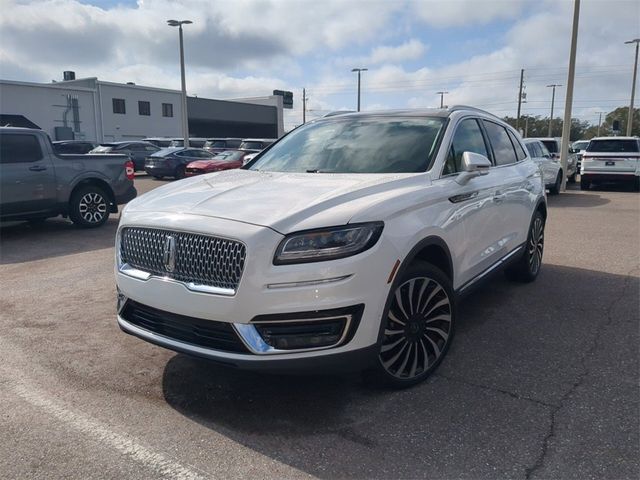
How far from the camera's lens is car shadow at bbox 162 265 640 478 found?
2723 millimetres

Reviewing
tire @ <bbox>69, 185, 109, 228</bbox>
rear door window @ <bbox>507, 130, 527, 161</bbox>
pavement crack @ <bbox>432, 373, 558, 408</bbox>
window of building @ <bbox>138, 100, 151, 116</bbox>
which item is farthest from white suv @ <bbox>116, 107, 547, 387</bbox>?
window of building @ <bbox>138, 100, 151, 116</bbox>

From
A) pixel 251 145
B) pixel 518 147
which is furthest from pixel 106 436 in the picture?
pixel 251 145

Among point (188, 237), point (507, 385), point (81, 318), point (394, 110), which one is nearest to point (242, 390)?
point (188, 237)

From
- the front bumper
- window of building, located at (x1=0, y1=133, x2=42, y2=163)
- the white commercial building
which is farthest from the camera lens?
the white commercial building

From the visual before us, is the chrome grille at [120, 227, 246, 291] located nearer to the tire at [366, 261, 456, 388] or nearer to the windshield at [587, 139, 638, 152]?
the tire at [366, 261, 456, 388]

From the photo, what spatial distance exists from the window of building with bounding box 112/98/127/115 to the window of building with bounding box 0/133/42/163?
42013 millimetres

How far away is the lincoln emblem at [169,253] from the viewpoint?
3.09m

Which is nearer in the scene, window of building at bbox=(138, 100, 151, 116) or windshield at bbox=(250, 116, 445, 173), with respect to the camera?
windshield at bbox=(250, 116, 445, 173)

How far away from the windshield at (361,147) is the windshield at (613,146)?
15527 millimetres

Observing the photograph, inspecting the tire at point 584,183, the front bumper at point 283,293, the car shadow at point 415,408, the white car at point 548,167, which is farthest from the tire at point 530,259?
the tire at point 584,183

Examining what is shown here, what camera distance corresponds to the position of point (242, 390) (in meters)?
3.45

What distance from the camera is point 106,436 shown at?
295 cm

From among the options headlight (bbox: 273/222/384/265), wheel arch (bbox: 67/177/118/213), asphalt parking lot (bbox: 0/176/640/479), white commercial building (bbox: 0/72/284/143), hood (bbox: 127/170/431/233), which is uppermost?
white commercial building (bbox: 0/72/284/143)

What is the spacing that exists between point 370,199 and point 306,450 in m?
1.44
